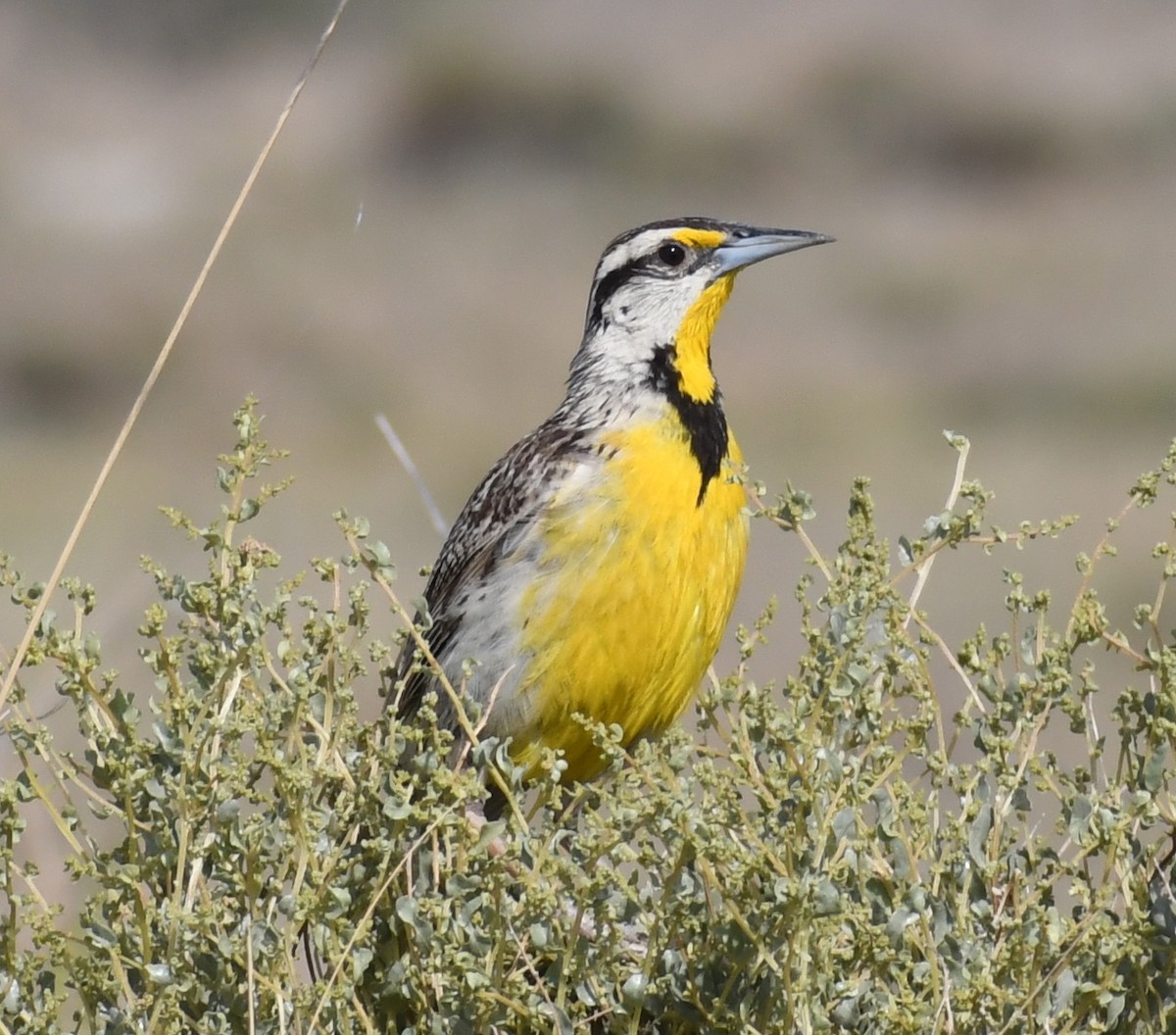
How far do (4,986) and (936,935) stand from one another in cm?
78

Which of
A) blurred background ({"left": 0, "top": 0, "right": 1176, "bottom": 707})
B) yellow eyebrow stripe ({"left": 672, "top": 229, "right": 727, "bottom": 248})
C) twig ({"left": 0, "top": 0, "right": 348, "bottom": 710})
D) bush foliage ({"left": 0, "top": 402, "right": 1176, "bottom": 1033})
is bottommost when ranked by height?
bush foliage ({"left": 0, "top": 402, "right": 1176, "bottom": 1033})

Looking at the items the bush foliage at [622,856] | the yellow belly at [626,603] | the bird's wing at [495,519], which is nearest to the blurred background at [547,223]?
the bird's wing at [495,519]

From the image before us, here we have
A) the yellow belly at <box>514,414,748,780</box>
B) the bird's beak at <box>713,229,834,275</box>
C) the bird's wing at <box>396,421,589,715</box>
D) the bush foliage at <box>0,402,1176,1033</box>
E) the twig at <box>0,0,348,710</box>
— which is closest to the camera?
the bush foliage at <box>0,402,1176,1033</box>

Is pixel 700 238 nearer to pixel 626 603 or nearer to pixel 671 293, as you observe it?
pixel 671 293

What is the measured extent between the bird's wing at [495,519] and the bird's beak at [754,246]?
36 centimetres

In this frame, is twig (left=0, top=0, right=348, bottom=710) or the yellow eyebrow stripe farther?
the yellow eyebrow stripe

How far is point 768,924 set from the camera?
1.66 metres

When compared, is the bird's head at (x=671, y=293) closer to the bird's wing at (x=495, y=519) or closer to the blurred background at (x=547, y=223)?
the bird's wing at (x=495, y=519)

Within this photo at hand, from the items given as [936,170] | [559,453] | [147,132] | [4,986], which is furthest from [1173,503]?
[147,132]

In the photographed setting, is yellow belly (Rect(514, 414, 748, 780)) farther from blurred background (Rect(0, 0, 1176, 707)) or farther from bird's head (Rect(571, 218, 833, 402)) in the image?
blurred background (Rect(0, 0, 1176, 707))

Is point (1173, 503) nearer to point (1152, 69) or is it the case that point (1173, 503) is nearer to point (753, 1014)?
point (753, 1014)

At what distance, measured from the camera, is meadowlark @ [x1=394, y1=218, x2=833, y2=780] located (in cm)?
276

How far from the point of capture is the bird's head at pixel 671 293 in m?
3.14

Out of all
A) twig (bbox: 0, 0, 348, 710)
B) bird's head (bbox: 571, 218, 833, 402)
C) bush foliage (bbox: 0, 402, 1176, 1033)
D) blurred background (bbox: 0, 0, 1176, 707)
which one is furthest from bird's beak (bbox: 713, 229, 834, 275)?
blurred background (bbox: 0, 0, 1176, 707)
